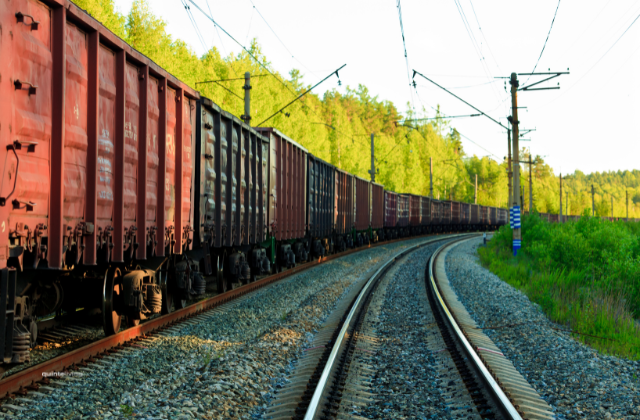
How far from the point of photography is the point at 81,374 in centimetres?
587

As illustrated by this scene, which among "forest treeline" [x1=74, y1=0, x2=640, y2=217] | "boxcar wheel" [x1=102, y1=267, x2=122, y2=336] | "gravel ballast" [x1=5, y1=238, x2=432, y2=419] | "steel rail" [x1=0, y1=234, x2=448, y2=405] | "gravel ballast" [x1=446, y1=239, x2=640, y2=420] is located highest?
"forest treeline" [x1=74, y1=0, x2=640, y2=217]

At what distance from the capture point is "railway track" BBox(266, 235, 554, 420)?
16.6ft

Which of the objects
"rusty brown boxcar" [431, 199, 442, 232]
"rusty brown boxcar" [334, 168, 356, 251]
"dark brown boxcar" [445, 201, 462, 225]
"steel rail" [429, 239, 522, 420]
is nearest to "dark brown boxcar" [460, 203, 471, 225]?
"dark brown boxcar" [445, 201, 462, 225]

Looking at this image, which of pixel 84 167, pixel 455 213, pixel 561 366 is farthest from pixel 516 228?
pixel 455 213

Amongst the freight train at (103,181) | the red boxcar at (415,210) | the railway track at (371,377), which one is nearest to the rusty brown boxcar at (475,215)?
the red boxcar at (415,210)

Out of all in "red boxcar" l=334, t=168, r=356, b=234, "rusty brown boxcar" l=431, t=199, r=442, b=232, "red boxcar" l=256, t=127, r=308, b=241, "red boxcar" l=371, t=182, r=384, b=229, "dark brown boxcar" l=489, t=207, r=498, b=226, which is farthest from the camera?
"dark brown boxcar" l=489, t=207, r=498, b=226

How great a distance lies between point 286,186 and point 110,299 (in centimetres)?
954

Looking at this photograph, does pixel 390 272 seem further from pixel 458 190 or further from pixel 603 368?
pixel 458 190

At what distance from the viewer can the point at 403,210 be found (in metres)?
44.7

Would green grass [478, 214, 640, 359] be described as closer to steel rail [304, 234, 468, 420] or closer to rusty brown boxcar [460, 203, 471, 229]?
steel rail [304, 234, 468, 420]

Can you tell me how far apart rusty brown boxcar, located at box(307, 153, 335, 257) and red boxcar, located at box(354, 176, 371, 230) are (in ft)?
20.7

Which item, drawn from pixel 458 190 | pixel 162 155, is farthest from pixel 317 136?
pixel 458 190

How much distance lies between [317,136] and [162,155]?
1722 inches

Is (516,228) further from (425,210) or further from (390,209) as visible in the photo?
(425,210)
